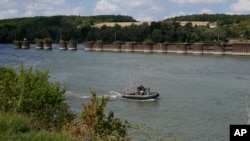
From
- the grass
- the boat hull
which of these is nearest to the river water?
the boat hull

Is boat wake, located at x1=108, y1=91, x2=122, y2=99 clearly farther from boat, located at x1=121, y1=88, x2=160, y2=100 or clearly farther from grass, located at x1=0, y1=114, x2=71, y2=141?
grass, located at x1=0, y1=114, x2=71, y2=141

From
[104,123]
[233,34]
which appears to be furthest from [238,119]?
[233,34]

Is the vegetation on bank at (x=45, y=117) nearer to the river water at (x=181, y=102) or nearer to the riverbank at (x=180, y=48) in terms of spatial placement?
the river water at (x=181, y=102)

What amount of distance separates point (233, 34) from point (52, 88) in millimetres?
174611

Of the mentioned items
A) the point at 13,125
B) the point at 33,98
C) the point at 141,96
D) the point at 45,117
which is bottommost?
the point at 141,96

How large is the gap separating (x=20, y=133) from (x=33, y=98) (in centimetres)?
939

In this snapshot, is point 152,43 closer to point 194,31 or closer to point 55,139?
point 194,31

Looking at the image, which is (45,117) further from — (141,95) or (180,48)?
(180,48)

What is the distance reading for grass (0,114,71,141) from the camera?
453 inches

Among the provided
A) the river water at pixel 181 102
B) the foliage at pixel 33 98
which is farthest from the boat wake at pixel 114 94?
the foliage at pixel 33 98

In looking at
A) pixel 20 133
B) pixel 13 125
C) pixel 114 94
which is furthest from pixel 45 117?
pixel 114 94

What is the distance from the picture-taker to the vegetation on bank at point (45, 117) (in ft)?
41.1

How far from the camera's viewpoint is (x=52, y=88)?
23.2m

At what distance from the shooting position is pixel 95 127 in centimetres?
1324
